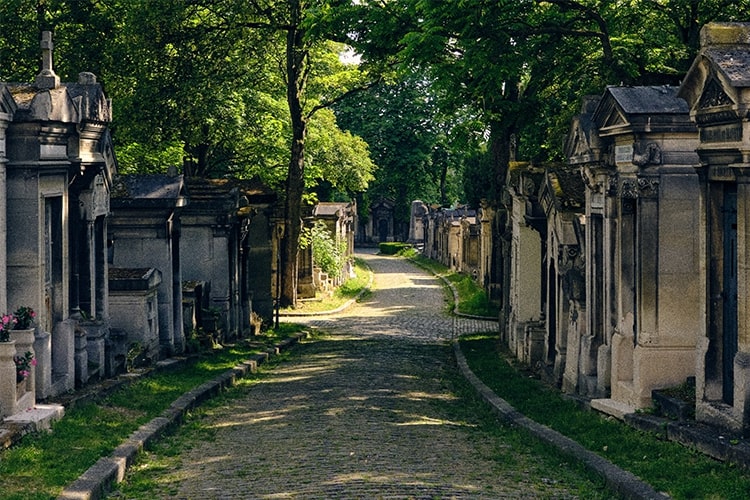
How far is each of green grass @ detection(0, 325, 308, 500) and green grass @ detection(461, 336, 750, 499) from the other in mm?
4283

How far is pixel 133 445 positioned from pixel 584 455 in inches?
159

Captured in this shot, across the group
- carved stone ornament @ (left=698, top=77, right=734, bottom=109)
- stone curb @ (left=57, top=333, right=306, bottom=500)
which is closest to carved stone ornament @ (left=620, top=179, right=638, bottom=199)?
carved stone ornament @ (left=698, top=77, right=734, bottom=109)

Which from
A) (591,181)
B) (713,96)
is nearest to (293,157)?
(591,181)

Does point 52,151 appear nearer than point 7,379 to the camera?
No

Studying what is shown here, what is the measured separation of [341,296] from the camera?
41125 mm

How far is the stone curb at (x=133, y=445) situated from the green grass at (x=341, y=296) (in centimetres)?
1692

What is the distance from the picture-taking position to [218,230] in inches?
850

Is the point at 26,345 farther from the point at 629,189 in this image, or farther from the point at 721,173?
the point at 721,173

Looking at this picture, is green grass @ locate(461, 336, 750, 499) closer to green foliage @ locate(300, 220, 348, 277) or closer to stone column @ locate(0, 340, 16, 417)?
stone column @ locate(0, 340, 16, 417)

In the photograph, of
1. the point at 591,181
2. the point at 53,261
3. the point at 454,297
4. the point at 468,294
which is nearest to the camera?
the point at 53,261

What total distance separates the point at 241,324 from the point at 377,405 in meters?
10.7

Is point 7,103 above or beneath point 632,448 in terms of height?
above

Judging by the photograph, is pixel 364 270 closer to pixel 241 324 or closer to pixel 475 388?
pixel 241 324

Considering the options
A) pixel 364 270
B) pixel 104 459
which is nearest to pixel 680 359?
pixel 104 459
